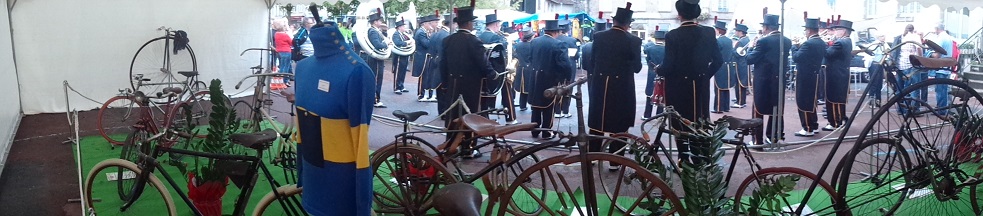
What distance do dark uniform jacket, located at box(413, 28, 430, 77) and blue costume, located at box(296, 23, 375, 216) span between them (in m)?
8.97

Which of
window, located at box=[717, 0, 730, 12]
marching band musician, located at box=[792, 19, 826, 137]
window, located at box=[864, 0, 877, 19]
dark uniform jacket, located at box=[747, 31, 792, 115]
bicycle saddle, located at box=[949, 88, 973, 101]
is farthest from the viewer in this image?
window, located at box=[717, 0, 730, 12]

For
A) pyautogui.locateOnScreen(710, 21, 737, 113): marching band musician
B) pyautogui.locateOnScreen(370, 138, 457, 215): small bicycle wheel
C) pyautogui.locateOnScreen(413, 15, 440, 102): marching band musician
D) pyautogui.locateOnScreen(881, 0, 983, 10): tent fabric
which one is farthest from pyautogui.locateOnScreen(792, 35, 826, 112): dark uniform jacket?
Answer: pyautogui.locateOnScreen(370, 138, 457, 215): small bicycle wheel

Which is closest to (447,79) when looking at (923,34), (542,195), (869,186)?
(542,195)

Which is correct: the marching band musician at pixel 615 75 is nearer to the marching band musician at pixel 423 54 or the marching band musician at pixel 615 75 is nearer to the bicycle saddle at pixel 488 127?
the bicycle saddle at pixel 488 127

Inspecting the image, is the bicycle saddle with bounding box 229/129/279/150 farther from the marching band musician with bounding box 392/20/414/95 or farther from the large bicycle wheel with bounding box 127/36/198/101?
the marching band musician with bounding box 392/20/414/95

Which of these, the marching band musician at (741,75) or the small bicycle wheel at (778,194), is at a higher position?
the marching band musician at (741,75)

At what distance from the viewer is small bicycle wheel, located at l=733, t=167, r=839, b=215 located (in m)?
3.16

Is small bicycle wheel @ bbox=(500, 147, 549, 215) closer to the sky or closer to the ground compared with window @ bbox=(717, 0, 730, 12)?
closer to the ground

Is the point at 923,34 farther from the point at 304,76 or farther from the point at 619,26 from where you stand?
the point at 304,76

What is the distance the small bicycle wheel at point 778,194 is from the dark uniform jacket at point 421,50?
783cm

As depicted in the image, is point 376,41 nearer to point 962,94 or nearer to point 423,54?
point 423,54

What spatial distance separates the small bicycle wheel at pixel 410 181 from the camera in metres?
4.68

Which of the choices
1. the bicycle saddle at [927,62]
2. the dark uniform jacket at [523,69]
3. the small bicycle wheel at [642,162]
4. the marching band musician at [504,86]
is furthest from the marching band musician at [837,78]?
the small bicycle wheel at [642,162]

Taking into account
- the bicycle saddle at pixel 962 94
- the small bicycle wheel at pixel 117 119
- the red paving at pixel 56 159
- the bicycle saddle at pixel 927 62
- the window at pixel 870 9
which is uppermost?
the window at pixel 870 9
